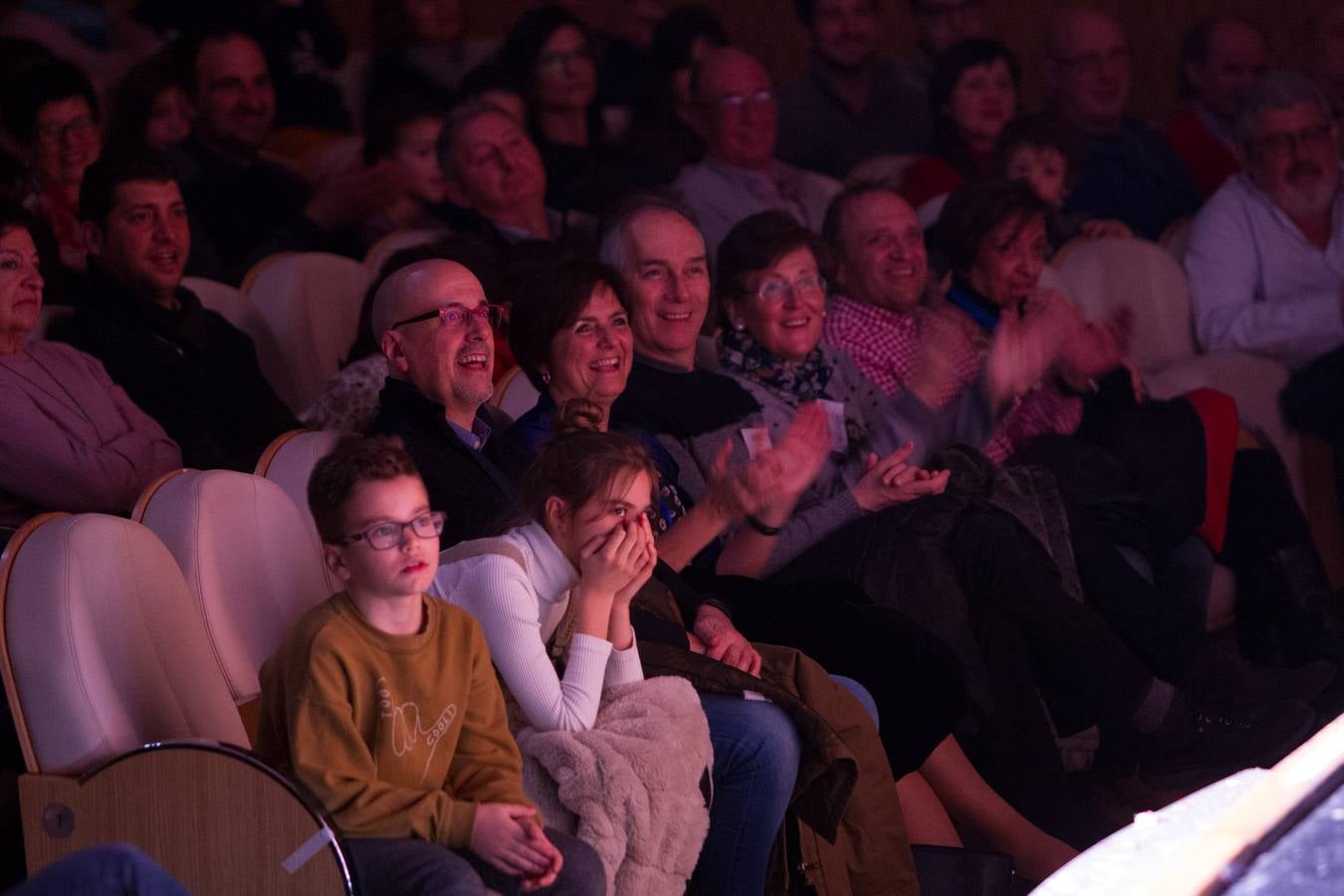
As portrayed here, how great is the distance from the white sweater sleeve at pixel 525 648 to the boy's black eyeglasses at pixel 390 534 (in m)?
0.22

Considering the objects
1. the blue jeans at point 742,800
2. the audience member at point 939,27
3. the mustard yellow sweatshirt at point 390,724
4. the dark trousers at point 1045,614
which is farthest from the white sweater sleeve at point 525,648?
the audience member at point 939,27

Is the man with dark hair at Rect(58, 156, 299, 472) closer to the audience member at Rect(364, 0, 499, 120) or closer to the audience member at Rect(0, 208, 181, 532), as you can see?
the audience member at Rect(0, 208, 181, 532)

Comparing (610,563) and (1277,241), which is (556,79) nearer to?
(1277,241)

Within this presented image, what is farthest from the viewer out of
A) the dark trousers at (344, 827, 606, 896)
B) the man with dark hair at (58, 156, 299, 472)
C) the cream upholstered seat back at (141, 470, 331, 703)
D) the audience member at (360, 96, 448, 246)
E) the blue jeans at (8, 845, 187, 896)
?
the audience member at (360, 96, 448, 246)

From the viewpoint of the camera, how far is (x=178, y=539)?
2.28m

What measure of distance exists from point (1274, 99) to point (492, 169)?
2012 millimetres

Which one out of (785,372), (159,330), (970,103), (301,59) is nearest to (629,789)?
(785,372)

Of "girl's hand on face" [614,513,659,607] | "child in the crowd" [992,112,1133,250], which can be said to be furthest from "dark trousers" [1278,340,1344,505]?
"girl's hand on face" [614,513,659,607]

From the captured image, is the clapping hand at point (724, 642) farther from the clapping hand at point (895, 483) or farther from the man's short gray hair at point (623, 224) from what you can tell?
the man's short gray hair at point (623, 224)

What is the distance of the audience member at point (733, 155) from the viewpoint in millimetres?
4555

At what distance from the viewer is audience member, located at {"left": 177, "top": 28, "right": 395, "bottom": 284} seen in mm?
4188

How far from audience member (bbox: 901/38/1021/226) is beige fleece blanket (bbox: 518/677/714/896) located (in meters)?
2.95

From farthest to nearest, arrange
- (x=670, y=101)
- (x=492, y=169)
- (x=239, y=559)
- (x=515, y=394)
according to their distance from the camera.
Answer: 1. (x=670, y=101)
2. (x=492, y=169)
3. (x=515, y=394)
4. (x=239, y=559)

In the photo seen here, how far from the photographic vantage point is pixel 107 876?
1.65 m
